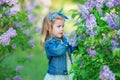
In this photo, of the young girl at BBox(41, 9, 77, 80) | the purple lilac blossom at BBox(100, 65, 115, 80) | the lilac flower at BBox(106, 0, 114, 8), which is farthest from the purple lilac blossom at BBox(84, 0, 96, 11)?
the young girl at BBox(41, 9, 77, 80)

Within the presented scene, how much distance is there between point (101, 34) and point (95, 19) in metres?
0.18

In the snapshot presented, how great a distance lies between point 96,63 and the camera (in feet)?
15.0

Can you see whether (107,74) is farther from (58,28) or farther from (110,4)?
(58,28)

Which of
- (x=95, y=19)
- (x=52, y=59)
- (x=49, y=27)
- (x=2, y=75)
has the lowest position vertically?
(x=2, y=75)

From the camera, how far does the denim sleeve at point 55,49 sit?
570 centimetres

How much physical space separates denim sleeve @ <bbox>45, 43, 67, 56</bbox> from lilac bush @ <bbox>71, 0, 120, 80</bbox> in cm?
76

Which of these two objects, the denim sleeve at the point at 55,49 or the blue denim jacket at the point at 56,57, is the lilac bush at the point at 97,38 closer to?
the denim sleeve at the point at 55,49

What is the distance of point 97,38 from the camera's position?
4.48 metres

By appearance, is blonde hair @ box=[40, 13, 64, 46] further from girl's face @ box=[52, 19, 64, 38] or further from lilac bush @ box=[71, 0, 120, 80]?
lilac bush @ box=[71, 0, 120, 80]

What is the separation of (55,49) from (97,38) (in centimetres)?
134

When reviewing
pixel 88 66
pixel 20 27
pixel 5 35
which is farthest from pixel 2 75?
pixel 88 66

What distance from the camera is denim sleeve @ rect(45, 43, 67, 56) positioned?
5695 mm

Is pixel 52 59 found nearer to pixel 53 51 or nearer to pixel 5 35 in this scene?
→ pixel 53 51

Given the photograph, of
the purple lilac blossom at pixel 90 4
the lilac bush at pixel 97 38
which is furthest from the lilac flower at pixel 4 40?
the purple lilac blossom at pixel 90 4
